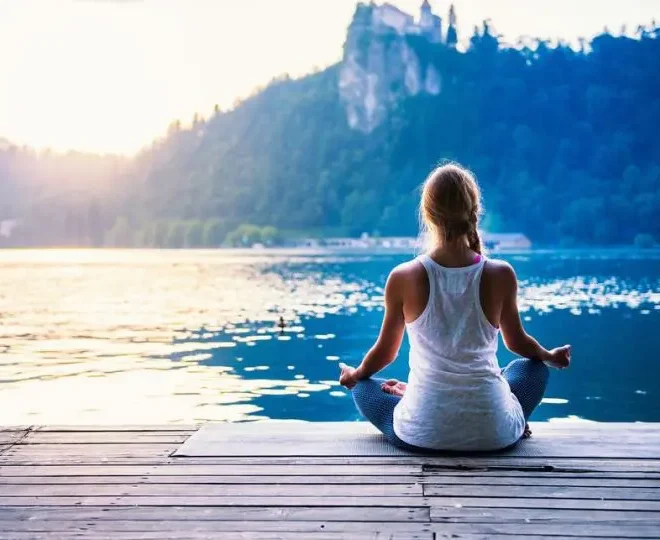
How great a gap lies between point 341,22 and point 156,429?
7202 cm

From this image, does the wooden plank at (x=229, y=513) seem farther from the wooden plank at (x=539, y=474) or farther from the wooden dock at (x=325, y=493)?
the wooden plank at (x=539, y=474)

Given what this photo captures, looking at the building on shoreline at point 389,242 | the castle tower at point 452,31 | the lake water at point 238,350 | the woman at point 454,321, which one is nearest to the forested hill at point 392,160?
the castle tower at point 452,31

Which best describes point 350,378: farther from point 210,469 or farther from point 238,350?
point 238,350

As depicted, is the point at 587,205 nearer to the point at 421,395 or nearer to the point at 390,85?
the point at 390,85

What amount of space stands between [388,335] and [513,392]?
1.28 ft

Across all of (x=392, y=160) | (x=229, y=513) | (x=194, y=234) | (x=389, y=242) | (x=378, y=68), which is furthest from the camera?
(x=378, y=68)

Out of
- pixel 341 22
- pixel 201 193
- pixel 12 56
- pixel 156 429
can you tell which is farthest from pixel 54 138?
pixel 156 429

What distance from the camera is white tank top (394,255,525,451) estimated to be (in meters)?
2.03

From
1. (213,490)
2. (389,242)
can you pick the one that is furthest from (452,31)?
(213,490)

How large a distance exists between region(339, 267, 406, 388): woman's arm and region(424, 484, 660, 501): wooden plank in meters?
0.40

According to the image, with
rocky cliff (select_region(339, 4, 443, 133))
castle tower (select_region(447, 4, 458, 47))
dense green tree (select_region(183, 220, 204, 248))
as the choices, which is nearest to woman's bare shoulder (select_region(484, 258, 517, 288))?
dense green tree (select_region(183, 220, 204, 248))

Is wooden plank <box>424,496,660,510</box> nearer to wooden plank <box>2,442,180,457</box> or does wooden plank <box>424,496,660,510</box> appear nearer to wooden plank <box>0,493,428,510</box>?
wooden plank <box>0,493,428,510</box>

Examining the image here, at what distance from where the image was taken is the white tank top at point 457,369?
2.03 metres

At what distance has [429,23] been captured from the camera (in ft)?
225
